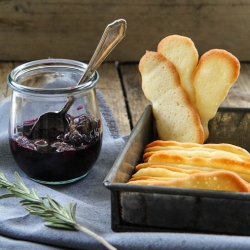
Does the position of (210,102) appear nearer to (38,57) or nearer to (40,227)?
(40,227)

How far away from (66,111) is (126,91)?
664mm

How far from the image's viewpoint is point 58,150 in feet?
4.00

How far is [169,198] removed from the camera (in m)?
0.99

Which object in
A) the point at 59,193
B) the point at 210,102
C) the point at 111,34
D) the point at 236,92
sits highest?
the point at 111,34

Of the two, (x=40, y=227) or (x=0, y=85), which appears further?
(x=0, y=85)

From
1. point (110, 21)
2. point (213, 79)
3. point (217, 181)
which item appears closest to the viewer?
point (217, 181)

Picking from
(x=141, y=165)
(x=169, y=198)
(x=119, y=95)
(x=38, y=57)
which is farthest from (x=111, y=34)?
(x=38, y=57)

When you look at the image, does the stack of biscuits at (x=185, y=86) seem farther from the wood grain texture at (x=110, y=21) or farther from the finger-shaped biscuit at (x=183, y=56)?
the wood grain texture at (x=110, y=21)

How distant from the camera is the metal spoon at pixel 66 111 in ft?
4.02

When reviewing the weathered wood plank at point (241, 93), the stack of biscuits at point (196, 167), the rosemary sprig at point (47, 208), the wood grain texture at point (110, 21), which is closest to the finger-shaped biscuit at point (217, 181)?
the stack of biscuits at point (196, 167)

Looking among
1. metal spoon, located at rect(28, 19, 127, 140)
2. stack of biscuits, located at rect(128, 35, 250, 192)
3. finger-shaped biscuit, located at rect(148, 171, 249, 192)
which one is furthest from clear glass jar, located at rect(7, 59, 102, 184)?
finger-shaped biscuit, located at rect(148, 171, 249, 192)

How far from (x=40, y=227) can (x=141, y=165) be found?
216 mm

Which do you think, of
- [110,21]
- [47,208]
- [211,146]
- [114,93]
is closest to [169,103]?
[211,146]

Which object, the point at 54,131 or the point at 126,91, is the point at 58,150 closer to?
the point at 54,131
